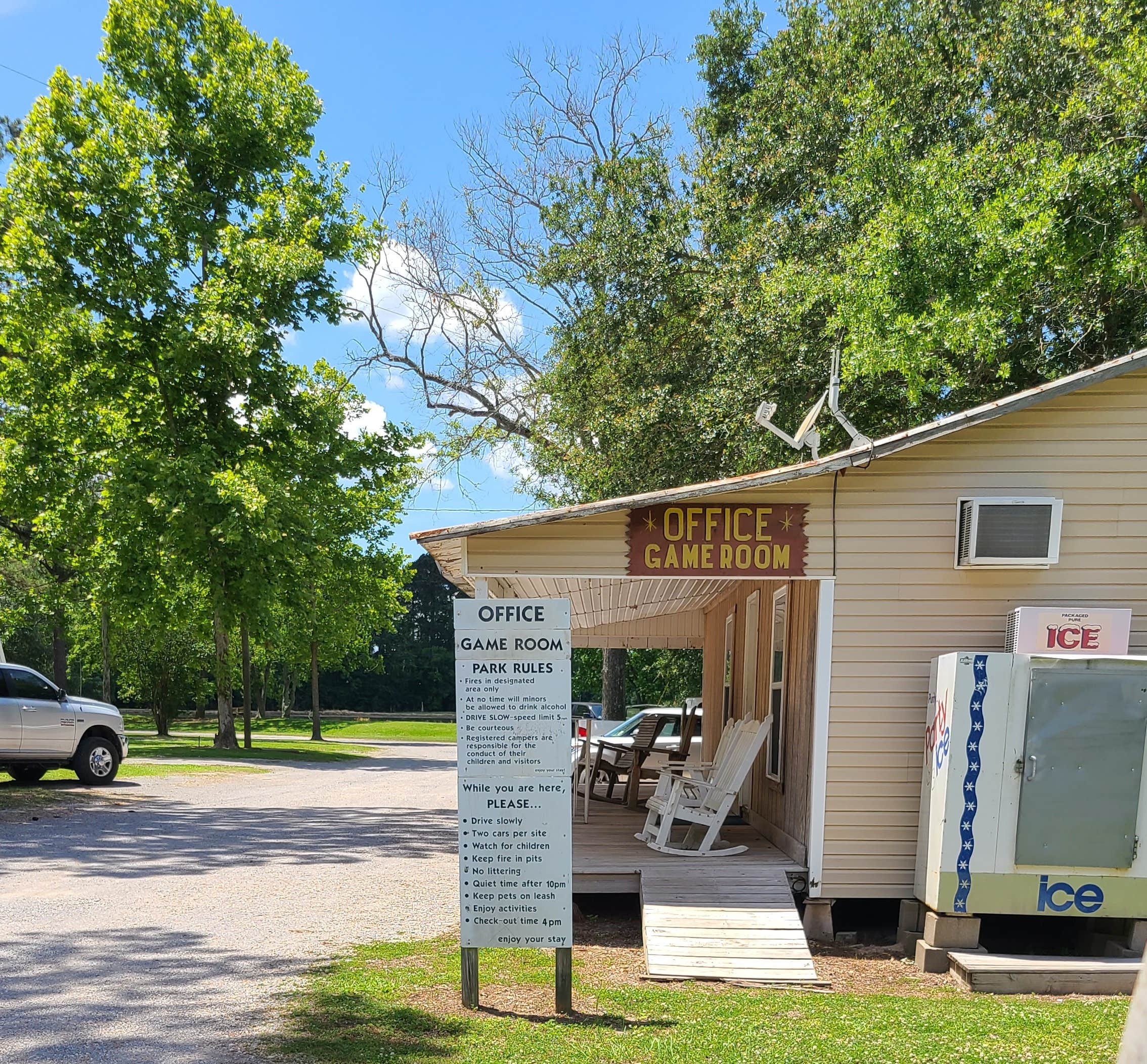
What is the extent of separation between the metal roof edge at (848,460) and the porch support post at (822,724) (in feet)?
2.93

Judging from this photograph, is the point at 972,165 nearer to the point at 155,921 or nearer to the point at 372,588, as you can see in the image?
the point at 155,921

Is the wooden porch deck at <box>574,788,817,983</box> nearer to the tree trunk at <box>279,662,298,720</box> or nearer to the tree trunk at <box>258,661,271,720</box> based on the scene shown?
the tree trunk at <box>258,661,271,720</box>

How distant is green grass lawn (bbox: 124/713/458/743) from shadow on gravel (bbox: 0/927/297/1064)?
32960 millimetres

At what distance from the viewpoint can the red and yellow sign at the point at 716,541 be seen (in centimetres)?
777

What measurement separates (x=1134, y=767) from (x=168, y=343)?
1537 cm

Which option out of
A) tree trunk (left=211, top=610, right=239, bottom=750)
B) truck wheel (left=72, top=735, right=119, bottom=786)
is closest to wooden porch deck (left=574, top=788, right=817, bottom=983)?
truck wheel (left=72, top=735, right=119, bottom=786)

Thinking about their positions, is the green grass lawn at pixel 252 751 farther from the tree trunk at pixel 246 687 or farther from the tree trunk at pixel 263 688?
the tree trunk at pixel 263 688

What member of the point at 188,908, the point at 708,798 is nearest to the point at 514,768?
the point at 188,908

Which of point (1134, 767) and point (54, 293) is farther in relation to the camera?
point (54, 293)

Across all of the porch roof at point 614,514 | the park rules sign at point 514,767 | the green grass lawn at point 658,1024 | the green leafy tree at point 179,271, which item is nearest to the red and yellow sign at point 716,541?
the porch roof at point 614,514

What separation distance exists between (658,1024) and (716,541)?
3.50 m

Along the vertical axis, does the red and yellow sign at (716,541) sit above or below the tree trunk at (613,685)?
above

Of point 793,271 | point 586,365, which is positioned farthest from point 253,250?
point 793,271

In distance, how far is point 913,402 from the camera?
46.5ft
